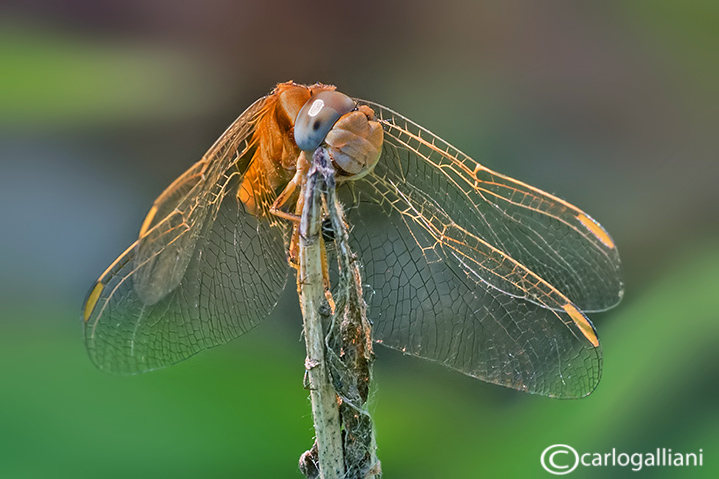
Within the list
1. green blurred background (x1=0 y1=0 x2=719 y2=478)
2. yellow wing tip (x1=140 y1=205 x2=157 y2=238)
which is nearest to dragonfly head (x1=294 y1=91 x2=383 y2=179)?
yellow wing tip (x1=140 y1=205 x2=157 y2=238)

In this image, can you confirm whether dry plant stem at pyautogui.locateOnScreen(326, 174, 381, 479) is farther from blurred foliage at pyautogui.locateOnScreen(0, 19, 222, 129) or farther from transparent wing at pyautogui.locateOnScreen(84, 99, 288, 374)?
blurred foliage at pyautogui.locateOnScreen(0, 19, 222, 129)

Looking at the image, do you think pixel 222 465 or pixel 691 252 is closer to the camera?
pixel 222 465

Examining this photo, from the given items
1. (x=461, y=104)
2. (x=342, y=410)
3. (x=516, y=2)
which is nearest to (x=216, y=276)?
(x=342, y=410)

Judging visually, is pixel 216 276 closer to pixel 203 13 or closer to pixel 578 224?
pixel 578 224

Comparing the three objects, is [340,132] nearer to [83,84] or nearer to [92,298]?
[92,298]

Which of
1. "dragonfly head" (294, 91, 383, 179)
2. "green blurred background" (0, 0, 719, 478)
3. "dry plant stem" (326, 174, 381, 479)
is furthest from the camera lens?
"green blurred background" (0, 0, 719, 478)

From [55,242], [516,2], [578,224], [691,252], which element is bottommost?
[578,224]

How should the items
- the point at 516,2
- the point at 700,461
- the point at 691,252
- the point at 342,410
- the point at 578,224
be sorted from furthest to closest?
1. the point at 516,2
2. the point at 691,252
3. the point at 700,461
4. the point at 578,224
5. the point at 342,410
